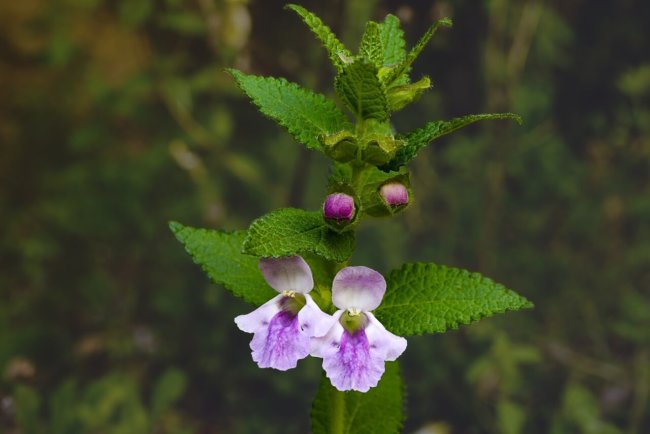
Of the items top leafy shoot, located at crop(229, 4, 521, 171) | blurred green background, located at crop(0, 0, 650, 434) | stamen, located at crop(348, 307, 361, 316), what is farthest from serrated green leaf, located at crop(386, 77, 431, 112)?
blurred green background, located at crop(0, 0, 650, 434)

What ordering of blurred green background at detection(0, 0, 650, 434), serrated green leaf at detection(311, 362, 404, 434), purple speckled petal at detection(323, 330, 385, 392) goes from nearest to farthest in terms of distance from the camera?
purple speckled petal at detection(323, 330, 385, 392), serrated green leaf at detection(311, 362, 404, 434), blurred green background at detection(0, 0, 650, 434)

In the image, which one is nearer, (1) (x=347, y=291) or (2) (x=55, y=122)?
(1) (x=347, y=291)

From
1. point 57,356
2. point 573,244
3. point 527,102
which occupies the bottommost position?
point 57,356

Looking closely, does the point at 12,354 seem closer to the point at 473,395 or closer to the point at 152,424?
the point at 152,424

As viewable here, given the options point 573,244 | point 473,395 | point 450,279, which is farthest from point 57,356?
point 450,279

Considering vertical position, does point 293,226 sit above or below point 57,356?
below

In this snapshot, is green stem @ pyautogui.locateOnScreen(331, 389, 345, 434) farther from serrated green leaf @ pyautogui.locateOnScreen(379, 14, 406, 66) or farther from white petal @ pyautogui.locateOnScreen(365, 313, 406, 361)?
serrated green leaf @ pyautogui.locateOnScreen(379, 14, 406, 66)

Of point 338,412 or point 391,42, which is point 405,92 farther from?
point 338,412
